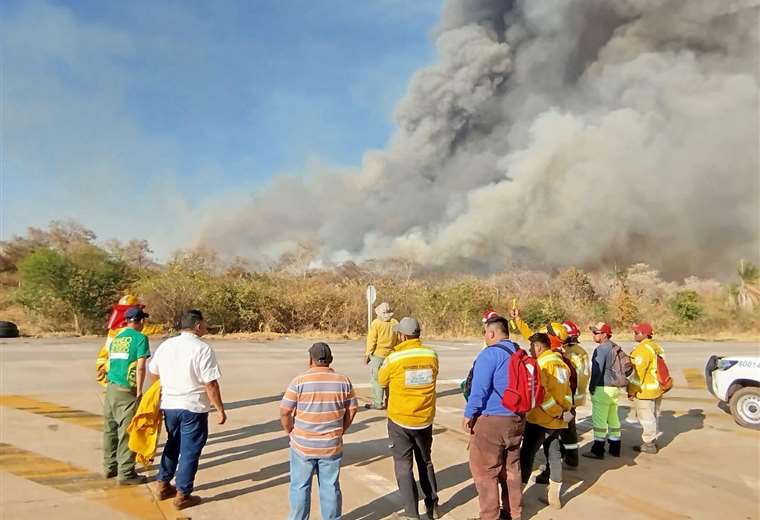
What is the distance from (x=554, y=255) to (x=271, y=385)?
3824 cm

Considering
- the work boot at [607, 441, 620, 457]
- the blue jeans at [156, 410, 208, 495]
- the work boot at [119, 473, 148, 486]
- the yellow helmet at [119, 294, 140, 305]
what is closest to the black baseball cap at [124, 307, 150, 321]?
the yellow helmet at [119, 294, 140, 305]

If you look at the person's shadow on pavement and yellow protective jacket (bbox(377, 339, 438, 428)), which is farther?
the person's shadow on pavement

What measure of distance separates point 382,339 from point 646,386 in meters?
3.09

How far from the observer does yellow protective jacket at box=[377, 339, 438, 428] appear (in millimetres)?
4012

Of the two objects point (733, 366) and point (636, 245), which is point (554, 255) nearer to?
point (636, 245)

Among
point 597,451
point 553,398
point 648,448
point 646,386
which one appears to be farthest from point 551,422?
point 648,448

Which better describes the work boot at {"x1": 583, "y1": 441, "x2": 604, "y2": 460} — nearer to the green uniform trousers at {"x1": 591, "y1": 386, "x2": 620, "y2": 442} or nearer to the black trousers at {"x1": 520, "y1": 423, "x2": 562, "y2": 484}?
the green uniform trousers at {"x1": 591, "y1": 386, "x2": 620, "y2": 442}

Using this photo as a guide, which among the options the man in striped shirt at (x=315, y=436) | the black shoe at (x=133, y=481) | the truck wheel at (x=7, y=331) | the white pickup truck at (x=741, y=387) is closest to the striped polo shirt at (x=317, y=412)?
the man in striped shirt at (x=315, y=436)

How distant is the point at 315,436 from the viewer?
11.7 feet

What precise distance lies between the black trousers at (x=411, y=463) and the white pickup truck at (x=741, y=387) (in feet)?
18.5

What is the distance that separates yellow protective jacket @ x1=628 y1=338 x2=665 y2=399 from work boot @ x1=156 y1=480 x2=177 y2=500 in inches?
175

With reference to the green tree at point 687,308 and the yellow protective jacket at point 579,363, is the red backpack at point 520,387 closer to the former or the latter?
the yellow protective jacket at point 579,363

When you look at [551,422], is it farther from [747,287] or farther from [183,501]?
[747,287]

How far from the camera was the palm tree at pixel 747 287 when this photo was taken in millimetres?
28652
